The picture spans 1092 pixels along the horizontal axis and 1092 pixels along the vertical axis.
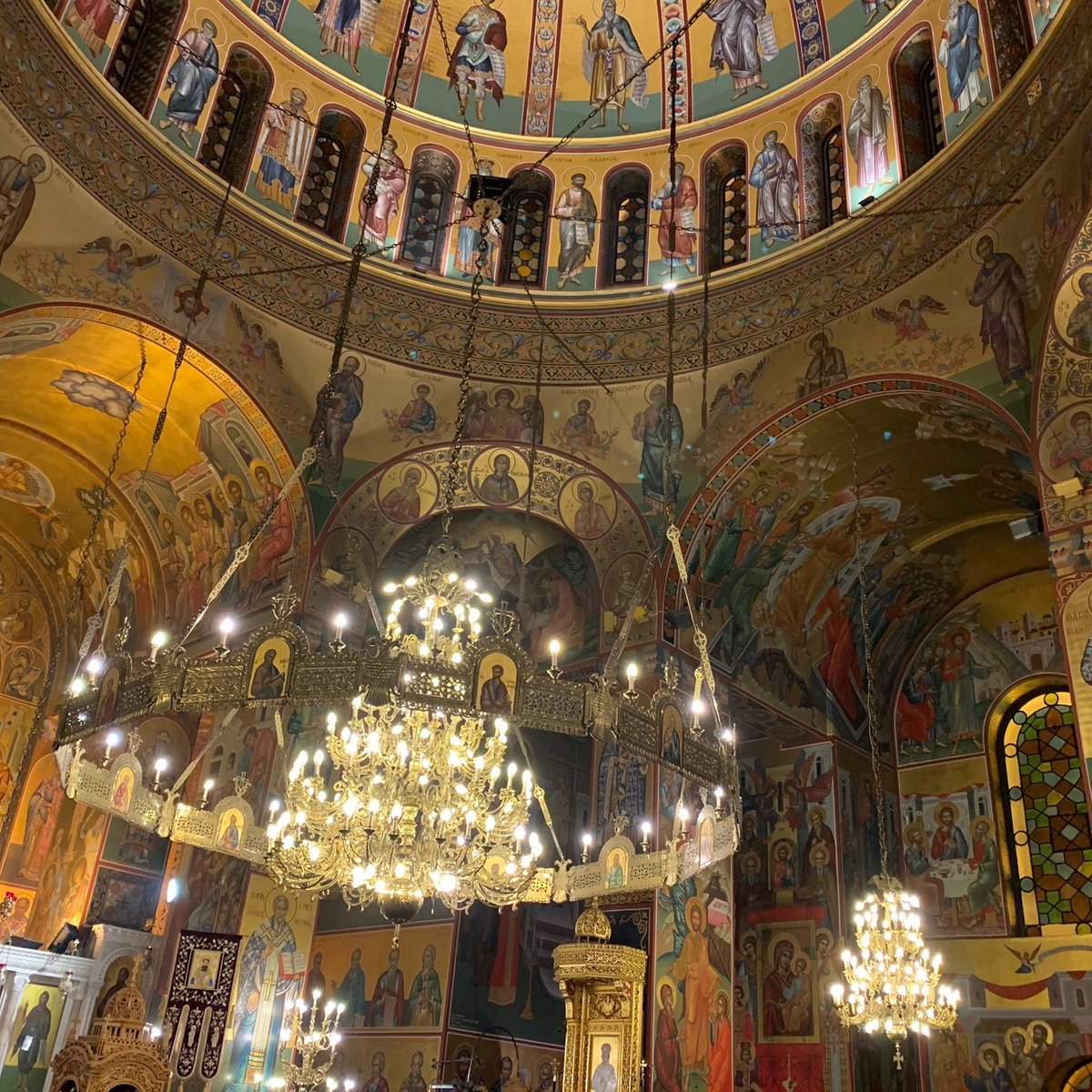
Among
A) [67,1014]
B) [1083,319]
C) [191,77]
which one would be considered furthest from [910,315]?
[67,1014]

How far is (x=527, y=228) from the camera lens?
44.9ft

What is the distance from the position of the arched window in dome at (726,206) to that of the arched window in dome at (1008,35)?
337cm

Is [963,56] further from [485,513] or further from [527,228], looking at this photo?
[485,513]

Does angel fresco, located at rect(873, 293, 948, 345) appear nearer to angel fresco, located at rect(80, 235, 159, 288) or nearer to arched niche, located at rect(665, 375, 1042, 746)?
arched niche, located at rect(665, 375, 1042, 746)

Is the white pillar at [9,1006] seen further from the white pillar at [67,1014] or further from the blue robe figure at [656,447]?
the blue robe figure at [656,447]

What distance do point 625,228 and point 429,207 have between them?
2595mm

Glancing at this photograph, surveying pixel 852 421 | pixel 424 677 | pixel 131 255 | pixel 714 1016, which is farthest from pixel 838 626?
pixel 131 255

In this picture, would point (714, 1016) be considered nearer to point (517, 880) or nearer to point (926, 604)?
point (517, 880)

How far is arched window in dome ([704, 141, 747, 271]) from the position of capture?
1274 centimetres

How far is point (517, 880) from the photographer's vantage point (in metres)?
8.11

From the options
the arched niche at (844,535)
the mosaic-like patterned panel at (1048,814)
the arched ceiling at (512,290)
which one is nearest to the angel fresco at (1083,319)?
the arched niche at (844,535)

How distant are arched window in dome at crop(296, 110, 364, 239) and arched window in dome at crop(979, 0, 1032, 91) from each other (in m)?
7.36

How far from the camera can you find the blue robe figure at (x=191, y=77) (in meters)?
11.3

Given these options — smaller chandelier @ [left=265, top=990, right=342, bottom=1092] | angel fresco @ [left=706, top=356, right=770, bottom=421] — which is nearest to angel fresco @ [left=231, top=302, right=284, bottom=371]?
angel fresco @ [left=706, top=356, right=770, bottom=421]
